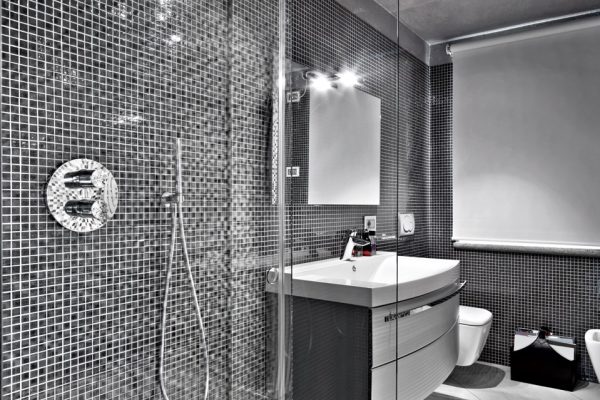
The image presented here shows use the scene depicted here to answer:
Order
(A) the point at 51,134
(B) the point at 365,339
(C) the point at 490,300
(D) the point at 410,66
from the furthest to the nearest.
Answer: (C) the point at 490,300
(D) the point at 410,66
(B) the point at 365,339
(A) the point at 51,134

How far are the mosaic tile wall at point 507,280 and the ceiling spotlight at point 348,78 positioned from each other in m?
0.68

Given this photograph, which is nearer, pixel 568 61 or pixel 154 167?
pixel 154 167

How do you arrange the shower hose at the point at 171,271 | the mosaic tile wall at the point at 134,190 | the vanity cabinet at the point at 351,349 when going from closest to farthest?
1. the mosaic tile wall at the point at 134,190
2. the shower hose at the point at 171,271
3. the vanity cabinet at the point at 351,349

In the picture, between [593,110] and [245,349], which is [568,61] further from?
[245,349]

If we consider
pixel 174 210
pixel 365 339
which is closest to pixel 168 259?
pixel 174 210

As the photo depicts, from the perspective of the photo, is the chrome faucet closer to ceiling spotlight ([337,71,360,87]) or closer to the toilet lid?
ceiling spotlight ([337,71,360,87])

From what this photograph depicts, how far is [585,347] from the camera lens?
2.01 meters

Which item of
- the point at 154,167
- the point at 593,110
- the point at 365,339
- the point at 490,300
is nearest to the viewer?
the point at 154,167

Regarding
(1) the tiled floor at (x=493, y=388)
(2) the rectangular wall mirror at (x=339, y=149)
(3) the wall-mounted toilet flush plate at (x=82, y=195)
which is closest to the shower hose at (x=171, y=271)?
(3) the wall-mounted toilet flush plate at (x=82, y=195)

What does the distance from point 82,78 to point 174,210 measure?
15.8 inches

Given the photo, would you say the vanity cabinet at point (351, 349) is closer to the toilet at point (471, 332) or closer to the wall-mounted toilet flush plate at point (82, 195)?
the wall-mounted toilet flush plate at point (82, 195)

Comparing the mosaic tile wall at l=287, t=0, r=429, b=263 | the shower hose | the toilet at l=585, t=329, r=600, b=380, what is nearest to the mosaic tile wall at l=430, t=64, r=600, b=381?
the toilet at l=585, t=329, r=600, b=380

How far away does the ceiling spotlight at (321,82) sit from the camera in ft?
4.23

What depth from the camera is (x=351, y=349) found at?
4.13 feet
